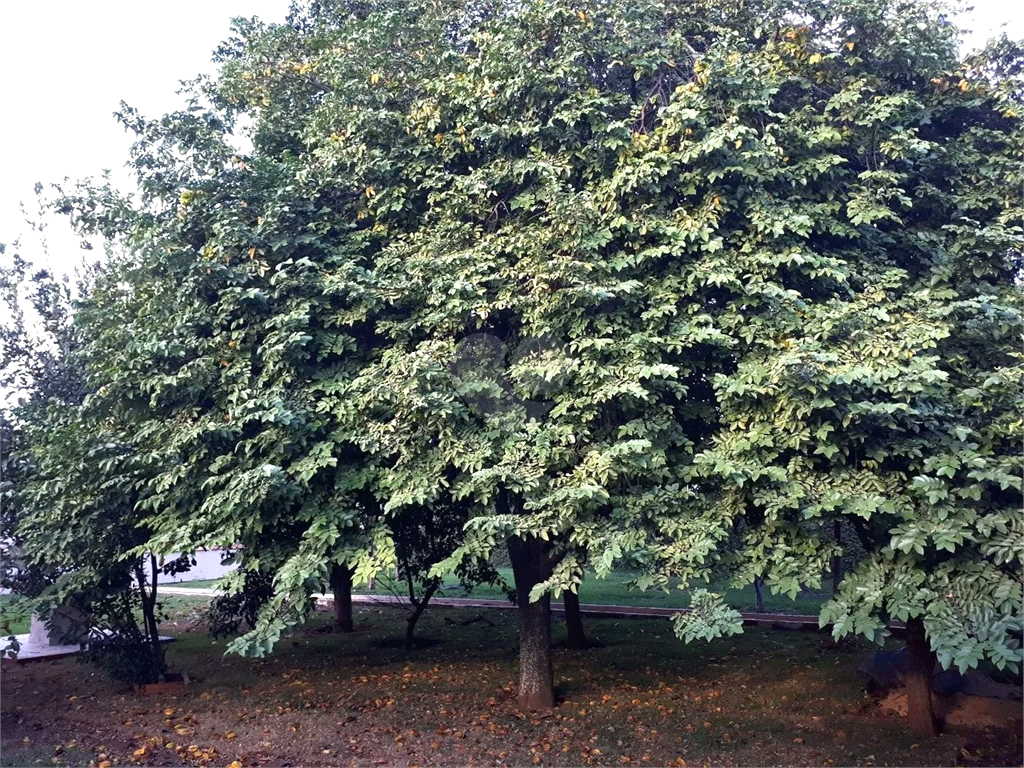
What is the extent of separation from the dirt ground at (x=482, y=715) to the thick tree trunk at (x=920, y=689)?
0.49 ft

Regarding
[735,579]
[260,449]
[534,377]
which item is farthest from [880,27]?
[260,449]

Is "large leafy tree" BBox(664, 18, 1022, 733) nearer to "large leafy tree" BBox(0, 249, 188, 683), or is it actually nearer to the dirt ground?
the dirt ground

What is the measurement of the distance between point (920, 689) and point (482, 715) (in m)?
4.49

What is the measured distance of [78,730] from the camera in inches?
340

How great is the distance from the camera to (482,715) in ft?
29.5

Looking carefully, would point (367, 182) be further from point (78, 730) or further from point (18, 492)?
point (78, 730)

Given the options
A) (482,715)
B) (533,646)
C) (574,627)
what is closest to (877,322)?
(533,646)

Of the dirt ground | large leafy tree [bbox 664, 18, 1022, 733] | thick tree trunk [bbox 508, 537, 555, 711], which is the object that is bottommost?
the dirt ground

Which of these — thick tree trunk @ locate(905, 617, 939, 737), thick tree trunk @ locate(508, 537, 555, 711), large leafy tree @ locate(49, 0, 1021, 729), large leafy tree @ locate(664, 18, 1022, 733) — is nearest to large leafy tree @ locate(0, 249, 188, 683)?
large leafy tree @ locate(49, 0, 1021, 729)

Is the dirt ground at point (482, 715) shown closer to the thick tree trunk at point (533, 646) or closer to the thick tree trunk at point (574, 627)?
→ the thick tree trunk at point (533, 646)

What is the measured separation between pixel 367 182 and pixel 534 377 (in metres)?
2.93

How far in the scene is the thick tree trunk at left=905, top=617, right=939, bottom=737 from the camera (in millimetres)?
7876

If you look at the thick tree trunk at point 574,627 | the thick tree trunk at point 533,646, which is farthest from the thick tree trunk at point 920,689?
the thick tree trunk at point 574,627

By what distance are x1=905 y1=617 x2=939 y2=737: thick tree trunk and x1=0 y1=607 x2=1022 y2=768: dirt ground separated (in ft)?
0.49
